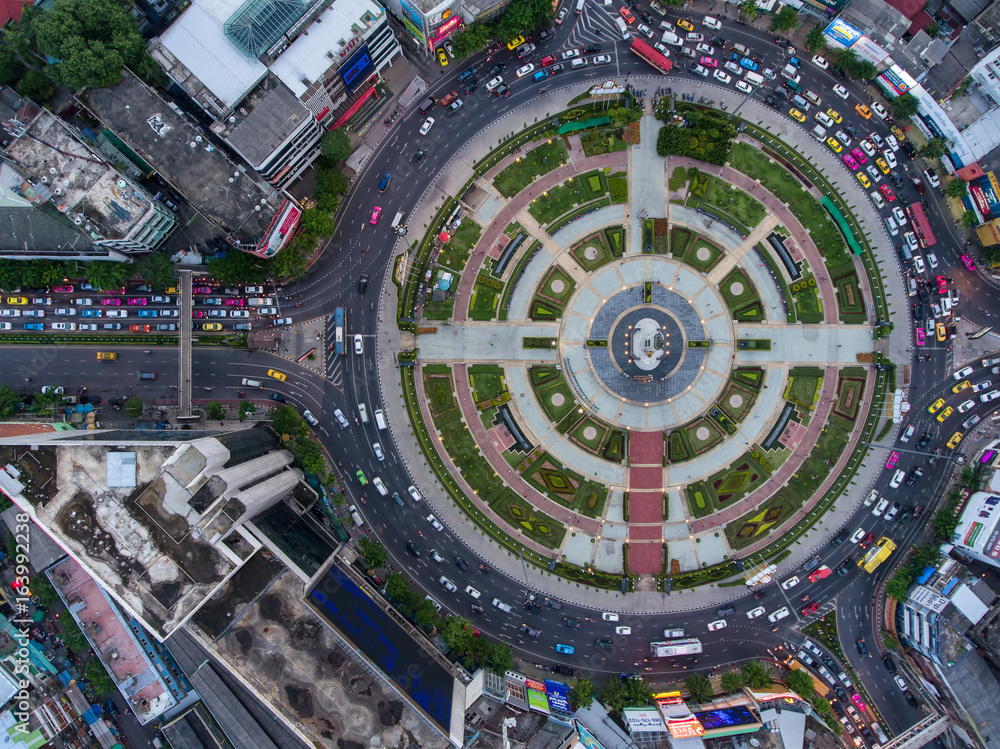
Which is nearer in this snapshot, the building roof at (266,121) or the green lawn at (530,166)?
the building roof at (266,121)

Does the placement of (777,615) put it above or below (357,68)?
below

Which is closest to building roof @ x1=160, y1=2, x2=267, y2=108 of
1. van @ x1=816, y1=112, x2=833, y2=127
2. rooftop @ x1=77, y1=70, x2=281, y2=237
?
rooftop @ x1=77, y1=70, x2=281, y2=237

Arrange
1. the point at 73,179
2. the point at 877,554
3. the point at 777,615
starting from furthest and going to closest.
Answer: the point at 777,615 → the point at 877,554 → the point at 73,179

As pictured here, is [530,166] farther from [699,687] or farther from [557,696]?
[699,687]

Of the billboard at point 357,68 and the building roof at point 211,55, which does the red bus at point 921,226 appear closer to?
the billboard at point 357,68

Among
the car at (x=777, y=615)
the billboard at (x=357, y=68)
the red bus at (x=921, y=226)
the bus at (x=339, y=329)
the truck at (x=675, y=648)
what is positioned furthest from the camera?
the red bus at (x=921, y=226)

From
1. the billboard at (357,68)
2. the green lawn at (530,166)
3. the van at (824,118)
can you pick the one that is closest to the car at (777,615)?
the van at (824,118)

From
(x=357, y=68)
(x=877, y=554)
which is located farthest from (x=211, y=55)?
(x=877, y=554)

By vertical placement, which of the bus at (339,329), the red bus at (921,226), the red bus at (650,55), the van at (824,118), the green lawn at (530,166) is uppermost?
the red bus at (650,55)
